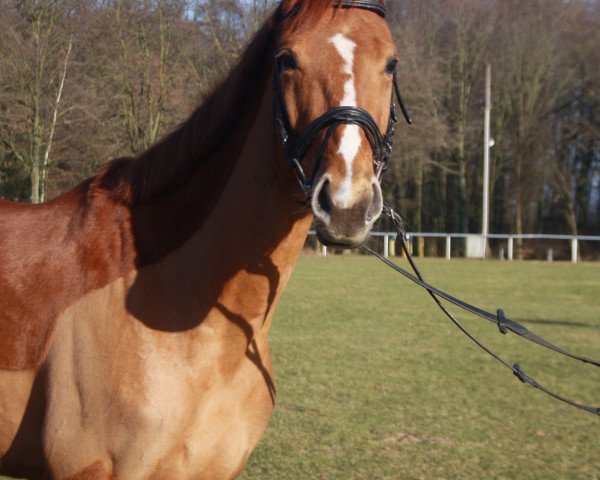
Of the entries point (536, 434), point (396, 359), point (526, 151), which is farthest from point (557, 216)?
point (536, 434)

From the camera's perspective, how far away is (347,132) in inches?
88.0

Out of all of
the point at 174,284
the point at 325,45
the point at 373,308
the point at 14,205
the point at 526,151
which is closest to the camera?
the point at 325,45

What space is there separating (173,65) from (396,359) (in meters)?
13.1

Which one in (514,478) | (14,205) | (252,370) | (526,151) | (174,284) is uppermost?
(526,151)

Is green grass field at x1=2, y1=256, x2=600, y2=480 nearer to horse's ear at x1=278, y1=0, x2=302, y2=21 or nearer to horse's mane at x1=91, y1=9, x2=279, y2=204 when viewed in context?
horse's mane at x1=91, y1=9, x2=279, y2=204

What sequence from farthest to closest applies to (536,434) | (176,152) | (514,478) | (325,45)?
(536,434) < (514,478) < (176,152) < (325,45)

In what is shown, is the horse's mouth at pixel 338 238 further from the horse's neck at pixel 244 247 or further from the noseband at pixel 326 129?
the horse's neck at pixel 244 247

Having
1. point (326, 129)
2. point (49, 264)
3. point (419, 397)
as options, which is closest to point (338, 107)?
point (326, 129)

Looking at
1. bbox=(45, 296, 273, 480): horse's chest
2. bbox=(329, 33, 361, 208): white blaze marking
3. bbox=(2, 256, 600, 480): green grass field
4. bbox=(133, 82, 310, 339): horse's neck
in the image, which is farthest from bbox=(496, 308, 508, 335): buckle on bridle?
bbox=(2, 256, 600, 480): green grass field

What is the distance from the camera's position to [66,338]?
2.69 metres

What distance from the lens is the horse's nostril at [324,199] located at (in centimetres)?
216

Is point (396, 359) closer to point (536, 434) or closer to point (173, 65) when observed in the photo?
point (536, 434)

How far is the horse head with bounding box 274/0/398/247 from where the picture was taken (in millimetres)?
2156

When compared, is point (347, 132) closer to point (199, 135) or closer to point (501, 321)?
point (199, 135)
